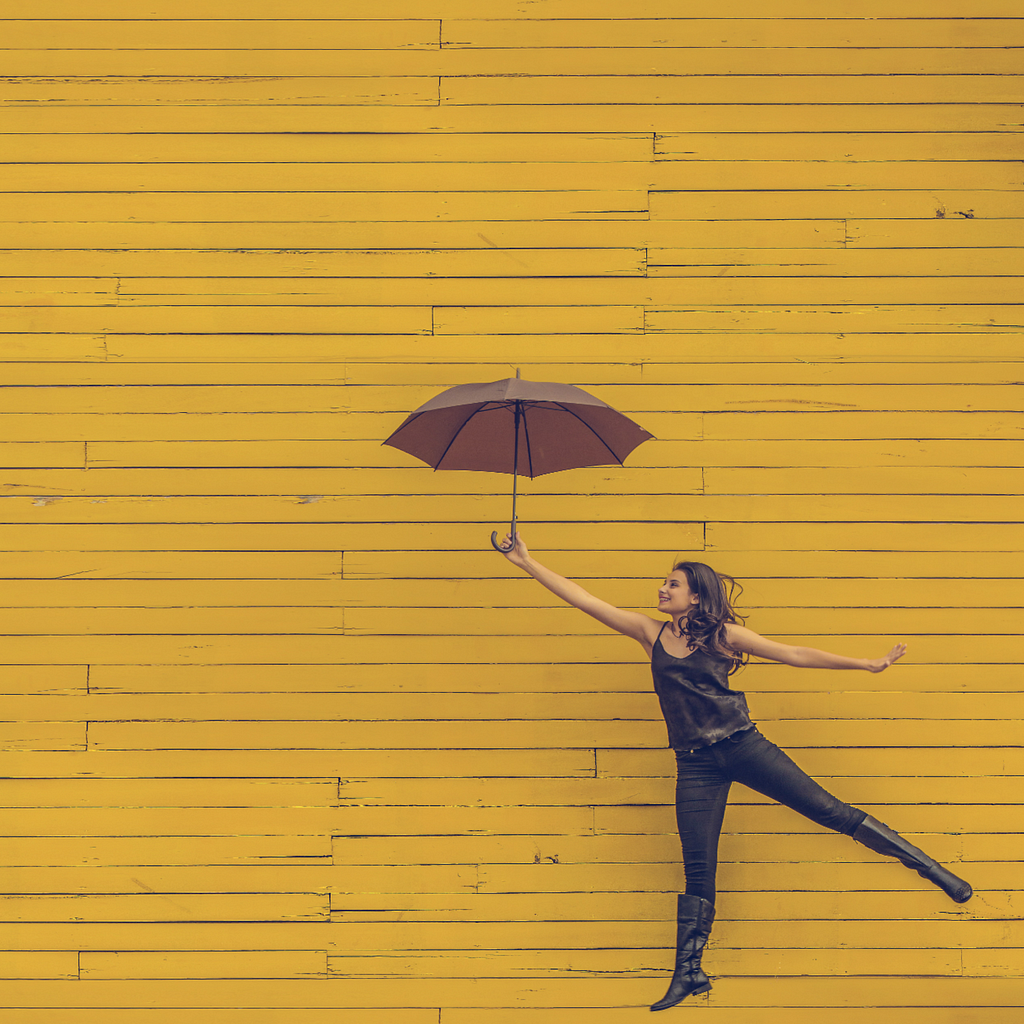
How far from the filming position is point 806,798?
10.4 ft

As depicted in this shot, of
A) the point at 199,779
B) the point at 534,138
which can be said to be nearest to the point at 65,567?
the point at 199,779

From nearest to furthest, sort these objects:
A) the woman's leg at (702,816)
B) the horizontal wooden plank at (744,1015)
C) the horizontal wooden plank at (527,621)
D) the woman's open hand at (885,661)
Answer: the woman's open hand at (885,661)
the woman's leg at (702,816)
the horizontal wooden plank at (744,1015)
the horizontal wooden plank at (527,621)

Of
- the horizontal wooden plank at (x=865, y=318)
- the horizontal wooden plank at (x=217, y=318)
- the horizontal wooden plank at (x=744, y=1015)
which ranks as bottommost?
the horizontal wooden plank at (x=744, y=1015)

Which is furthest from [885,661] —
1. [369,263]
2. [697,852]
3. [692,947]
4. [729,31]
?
[729,31]

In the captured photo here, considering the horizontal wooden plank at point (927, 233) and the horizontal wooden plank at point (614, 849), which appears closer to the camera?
the horizontal wooden plank at point (614, 849)

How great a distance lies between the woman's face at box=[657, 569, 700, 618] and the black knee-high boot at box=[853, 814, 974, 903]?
108 centimetres

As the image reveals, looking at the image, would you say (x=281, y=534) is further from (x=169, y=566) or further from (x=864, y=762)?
(x=864, y=762)

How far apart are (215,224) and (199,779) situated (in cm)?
246

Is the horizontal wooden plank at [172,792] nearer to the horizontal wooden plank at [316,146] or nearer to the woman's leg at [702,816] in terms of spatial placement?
the woman's leg at [702,816]

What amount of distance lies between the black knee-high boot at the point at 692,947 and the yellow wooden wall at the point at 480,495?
1.11ft

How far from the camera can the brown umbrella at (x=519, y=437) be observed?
3.26 meters

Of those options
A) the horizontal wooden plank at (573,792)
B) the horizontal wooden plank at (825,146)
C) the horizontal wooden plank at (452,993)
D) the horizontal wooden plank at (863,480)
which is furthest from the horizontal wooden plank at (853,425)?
the horizontal wooden plank at (452,993)

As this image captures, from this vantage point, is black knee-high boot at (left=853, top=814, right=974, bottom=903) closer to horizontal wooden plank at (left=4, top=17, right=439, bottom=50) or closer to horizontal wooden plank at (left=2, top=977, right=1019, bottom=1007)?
horizontal wooden plank at (left=2, top=977, right=1019, bottom=1007)

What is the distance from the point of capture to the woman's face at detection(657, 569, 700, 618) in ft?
10.4
